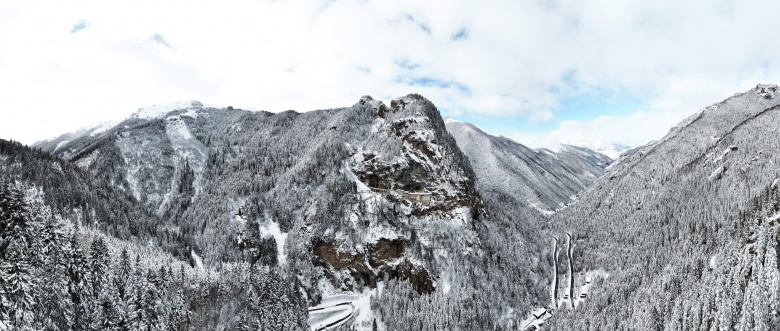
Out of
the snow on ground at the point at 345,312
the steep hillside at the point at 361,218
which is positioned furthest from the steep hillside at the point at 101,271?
the steep hillside at the point at 361,218

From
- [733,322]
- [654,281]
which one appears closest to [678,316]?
[733,322]

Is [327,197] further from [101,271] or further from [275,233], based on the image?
[101,271]

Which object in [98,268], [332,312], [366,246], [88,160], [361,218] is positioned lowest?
[332,312]

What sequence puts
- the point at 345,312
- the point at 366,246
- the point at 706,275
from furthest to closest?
1. the point at 366,246
2. the point at 706,275
3. the point at 345,312

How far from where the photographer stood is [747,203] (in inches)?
6939

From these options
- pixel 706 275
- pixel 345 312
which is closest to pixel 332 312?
pixel 345 312

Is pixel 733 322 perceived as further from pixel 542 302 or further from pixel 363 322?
pixel 363 322

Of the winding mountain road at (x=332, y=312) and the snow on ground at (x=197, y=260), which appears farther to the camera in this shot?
the snow on ground at (x=197, y=260)

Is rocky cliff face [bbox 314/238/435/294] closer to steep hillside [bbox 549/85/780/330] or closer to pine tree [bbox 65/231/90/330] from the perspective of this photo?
steep hillside [bbox 549/85/780/330]

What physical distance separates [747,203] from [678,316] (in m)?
84.1

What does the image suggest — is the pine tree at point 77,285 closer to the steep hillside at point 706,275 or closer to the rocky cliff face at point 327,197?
the rocky cliff face at point 327,197

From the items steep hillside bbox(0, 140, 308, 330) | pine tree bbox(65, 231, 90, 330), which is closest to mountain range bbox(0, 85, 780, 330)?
steep hillside bbox(0, 140, 308, 330)

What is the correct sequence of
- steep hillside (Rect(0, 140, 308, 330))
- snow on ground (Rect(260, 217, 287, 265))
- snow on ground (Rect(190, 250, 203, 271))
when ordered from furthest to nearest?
snow on ground (Rect(260, 217, 287, 265)) < snow on ground (Rect(190, 250, 203, 271)) < steep hillside (Rect(0, 140, 308, 330))

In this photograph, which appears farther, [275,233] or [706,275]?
[275,233]
